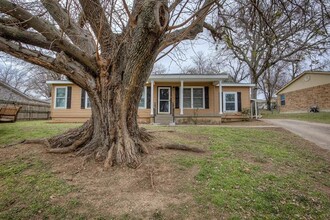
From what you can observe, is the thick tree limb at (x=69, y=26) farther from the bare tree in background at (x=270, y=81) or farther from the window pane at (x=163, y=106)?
the bare tree in background at (x=270, y=81)

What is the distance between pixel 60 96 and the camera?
45.3 feet

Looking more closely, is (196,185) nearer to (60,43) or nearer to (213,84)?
(60,43)

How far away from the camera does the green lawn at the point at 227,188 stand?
8.28 feet

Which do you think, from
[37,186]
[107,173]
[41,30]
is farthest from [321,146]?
[41,30]

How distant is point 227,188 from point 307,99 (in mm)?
20405

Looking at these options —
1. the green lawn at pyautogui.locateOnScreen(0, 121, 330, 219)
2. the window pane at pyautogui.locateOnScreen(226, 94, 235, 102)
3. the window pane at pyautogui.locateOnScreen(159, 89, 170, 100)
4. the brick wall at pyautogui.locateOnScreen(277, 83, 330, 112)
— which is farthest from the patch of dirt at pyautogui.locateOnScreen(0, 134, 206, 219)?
the brick wall at pyautogui.locateOnScreen(277, 83, 330, 112)

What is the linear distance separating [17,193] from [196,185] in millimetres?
2699

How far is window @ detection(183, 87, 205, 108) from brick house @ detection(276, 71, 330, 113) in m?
11.8

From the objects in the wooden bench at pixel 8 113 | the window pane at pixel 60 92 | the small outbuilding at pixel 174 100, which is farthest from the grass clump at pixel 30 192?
the window pane at pixel 60 92

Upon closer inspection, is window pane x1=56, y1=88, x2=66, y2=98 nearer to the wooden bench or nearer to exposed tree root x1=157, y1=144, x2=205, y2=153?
the wooden bench

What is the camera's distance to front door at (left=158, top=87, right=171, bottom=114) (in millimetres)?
13391

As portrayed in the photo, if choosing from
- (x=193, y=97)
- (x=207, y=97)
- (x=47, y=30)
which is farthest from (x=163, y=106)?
(x=47, y=30)

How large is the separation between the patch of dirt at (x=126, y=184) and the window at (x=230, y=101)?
35.4 feet

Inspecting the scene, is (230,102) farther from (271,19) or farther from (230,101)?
(271,19)
